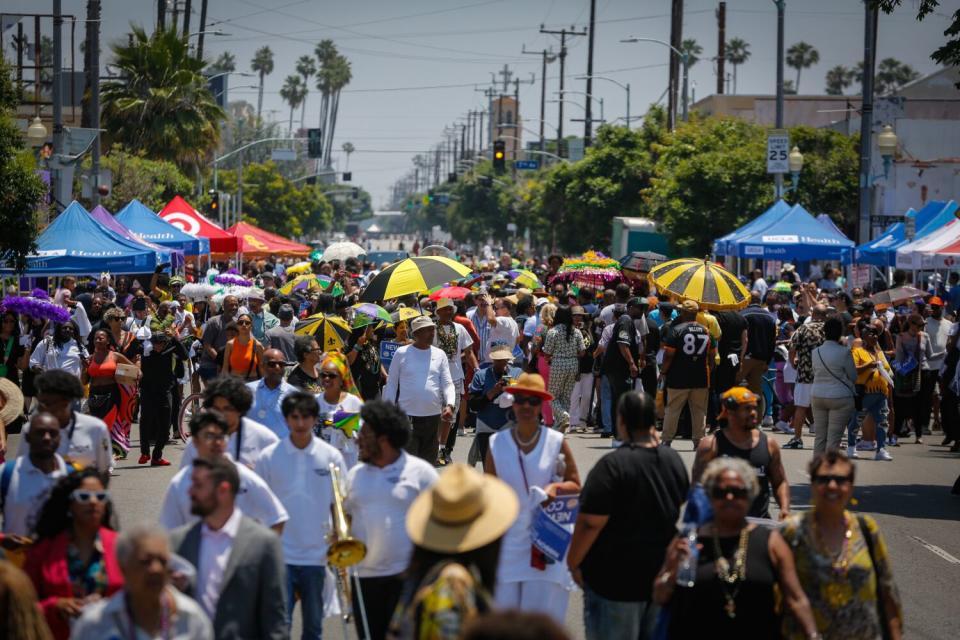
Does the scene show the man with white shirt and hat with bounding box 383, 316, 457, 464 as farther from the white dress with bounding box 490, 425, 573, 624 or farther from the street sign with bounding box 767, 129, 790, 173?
the street sign with bounding box 767, 129, 790, 173

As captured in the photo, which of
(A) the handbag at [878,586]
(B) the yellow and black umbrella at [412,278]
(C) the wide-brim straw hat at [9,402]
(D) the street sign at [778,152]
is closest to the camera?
(A) the handbag at [878,586]

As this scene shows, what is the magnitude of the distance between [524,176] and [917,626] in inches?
4251

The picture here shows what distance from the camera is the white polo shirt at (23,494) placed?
671 centimetres

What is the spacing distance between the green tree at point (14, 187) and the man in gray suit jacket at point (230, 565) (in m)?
13.4

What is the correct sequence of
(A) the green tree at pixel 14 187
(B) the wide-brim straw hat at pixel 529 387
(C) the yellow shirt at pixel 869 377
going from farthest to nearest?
(A) the green tree at pixel 14 187 < (C) the yellow shirt at pixel 869 377 < (B) the wide-brim straw hat at pixel 529 387

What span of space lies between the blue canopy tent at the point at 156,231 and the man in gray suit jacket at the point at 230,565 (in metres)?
22.7

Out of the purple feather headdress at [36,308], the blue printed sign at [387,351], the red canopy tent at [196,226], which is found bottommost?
the blue printed sign at [387,351]

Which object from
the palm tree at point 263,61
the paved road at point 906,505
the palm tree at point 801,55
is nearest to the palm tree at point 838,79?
the palm tree at point 801,55

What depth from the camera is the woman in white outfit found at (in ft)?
23.4

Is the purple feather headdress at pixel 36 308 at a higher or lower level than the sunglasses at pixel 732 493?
higher

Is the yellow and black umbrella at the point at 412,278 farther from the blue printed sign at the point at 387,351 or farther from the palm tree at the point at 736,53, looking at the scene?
the palm tree at the point at 736,53

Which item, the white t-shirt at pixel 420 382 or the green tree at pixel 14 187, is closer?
the white t-shirt at pixel 420 382

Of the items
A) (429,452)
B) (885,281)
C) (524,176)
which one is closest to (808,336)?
(429,452)

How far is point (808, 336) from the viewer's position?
16812 mm
